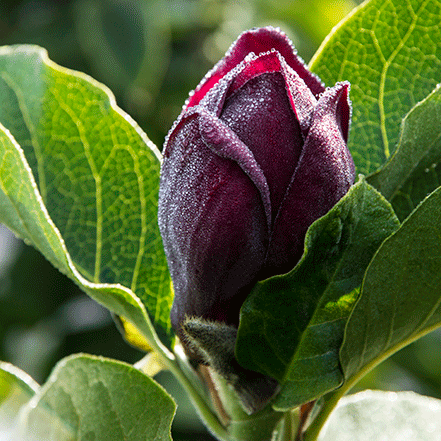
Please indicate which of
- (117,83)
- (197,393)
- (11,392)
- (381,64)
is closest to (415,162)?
(381,64)

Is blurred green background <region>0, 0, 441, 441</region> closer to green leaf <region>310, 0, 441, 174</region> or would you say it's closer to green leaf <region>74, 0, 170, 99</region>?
green leaf <region>74, 0, 170, 99</region>

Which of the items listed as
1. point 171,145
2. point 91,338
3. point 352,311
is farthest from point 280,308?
point 91,338

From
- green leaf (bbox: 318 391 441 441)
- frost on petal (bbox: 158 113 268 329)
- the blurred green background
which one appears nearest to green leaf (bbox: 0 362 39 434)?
frost on petal (bbox: 158 113 268 329)

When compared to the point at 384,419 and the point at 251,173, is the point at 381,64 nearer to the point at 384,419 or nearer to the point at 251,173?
the point at 251,173

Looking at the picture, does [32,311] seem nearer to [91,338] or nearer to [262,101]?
[91,338]

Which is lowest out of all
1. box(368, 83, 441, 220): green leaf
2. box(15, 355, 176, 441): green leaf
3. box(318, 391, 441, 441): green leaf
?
box(318, 391, 441, 441): green leaf

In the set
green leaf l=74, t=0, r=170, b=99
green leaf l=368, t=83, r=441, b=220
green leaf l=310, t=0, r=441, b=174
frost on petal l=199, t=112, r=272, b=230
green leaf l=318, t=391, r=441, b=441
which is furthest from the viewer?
green leaf l=74, t=0, r=170, b=99

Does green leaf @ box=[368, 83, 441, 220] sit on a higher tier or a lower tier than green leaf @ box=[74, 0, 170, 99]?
higher
